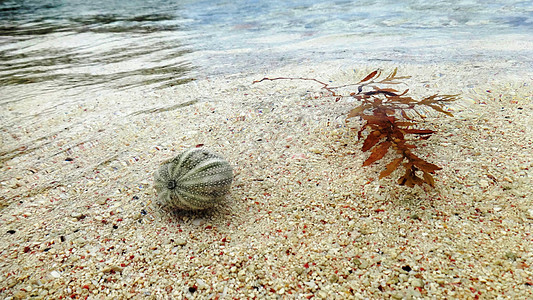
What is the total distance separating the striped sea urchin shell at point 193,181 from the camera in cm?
156

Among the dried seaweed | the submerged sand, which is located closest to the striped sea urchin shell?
the submerged sand

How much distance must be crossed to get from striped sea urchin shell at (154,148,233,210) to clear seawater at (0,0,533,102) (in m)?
2.00

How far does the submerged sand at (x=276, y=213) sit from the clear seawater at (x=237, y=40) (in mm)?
1260

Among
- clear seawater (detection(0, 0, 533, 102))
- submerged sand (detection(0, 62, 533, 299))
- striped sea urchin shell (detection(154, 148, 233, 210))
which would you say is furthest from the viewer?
clear seawater (detection(0, 0, 533, 102))

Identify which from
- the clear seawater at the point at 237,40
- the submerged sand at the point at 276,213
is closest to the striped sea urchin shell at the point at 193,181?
the submerged sand at the point at 276,213

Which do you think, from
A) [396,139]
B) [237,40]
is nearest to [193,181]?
[396,139]

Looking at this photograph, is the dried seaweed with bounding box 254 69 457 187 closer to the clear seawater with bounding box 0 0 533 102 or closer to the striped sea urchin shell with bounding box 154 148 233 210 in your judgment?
the striped sea urchin shell with bounding box 154 148 233 210

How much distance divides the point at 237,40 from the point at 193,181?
4.22 metres

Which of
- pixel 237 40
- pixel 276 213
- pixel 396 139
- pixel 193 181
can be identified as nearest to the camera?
pixel 193 181

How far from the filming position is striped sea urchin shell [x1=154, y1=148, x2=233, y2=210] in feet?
5.12

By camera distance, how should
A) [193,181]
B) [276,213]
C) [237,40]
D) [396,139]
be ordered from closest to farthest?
[193,181] → [276,213] → [396,139] → [237,40]

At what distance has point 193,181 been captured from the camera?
5.14ft

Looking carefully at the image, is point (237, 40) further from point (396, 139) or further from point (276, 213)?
point (276, 213)

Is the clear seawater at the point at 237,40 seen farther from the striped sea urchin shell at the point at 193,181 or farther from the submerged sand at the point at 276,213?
the striped sea urchin shell at the point at 193,181
